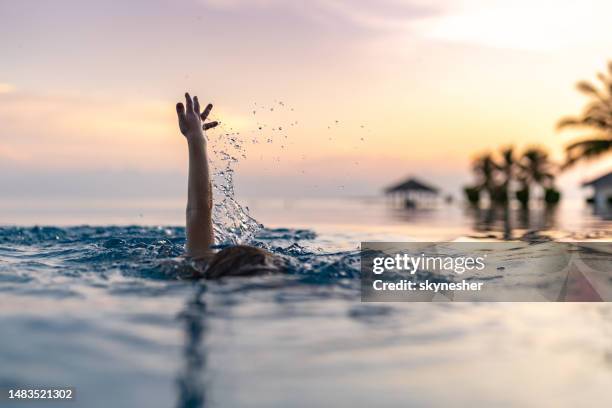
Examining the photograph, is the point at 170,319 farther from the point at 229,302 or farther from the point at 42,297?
the point at 42,297

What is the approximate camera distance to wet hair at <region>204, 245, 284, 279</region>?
4.92 metres

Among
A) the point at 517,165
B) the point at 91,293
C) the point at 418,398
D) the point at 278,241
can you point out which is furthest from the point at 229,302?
the point at 517,165

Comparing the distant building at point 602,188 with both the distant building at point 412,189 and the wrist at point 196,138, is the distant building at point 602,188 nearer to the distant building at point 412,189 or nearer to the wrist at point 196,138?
the distant building at point 412,189

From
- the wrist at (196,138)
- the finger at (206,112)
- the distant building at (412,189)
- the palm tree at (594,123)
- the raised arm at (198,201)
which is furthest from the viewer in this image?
the distant building at (412,189)

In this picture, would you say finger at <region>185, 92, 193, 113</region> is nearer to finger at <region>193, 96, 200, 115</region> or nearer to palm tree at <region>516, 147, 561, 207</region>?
finger at <region>193, 96, 200, 115</region>

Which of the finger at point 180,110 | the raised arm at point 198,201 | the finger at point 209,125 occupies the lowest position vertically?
the raised arm at point 198,201

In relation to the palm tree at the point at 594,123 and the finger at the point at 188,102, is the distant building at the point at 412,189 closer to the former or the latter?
the palm tree at the point at 594,123

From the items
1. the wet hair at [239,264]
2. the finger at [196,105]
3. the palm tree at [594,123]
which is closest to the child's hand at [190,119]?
the finger at [196,105]

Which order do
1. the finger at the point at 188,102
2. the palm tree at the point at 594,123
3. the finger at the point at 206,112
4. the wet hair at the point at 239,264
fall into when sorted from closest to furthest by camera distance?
the wet hair at the point at 239,264 < the finger at the point at 188,102 < the finger at the point at 206,112 < the palm tree at the point at 594,123

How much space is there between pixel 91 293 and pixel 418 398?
2.95m

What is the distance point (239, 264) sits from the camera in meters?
5.00

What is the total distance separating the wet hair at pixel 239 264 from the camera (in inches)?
194

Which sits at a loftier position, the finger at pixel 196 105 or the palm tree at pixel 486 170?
the palm tree at pixel 486 170

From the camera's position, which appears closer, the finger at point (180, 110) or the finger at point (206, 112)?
the finger at point (180, 110)
